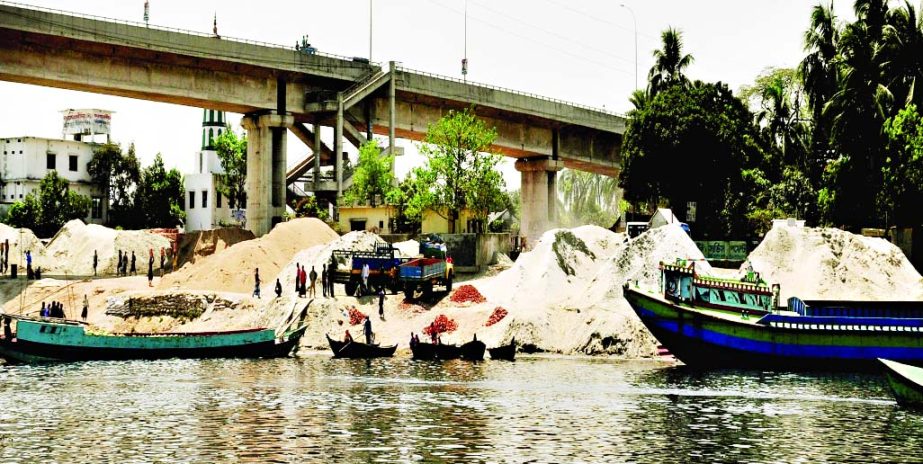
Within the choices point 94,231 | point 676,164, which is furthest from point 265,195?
point 676,164

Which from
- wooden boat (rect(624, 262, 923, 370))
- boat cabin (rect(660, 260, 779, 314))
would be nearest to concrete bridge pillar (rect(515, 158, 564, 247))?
wooden boat (rect(624, 262, 923, 370))

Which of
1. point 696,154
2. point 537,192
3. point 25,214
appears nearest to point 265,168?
point 696,154

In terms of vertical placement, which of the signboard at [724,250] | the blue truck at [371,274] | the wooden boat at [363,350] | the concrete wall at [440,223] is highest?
the concrete wall at [440,223]

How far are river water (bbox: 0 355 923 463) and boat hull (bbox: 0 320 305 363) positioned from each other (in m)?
4.77

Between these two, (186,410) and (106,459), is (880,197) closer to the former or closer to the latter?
(186,410)

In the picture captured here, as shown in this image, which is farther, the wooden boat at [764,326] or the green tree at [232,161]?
the green tree at [232,161]

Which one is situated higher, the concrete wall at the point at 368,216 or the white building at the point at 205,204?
the white building at the point at 205,204

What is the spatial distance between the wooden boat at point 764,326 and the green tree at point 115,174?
8791 centimetres

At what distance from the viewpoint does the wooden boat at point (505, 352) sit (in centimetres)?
6003

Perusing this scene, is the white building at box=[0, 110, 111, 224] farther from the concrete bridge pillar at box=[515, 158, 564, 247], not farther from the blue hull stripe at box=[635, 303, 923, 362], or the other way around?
the blue hull stripe at box=[635, 303, 923, 362]

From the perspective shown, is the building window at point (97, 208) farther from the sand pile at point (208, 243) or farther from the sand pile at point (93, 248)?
the sand pile at point (208, 243)

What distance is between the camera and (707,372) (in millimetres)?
53625

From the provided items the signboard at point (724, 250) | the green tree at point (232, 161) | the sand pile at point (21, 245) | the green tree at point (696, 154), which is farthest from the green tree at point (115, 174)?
the signboard at point (724, 250)

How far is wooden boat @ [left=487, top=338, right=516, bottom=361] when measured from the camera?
60.0m
